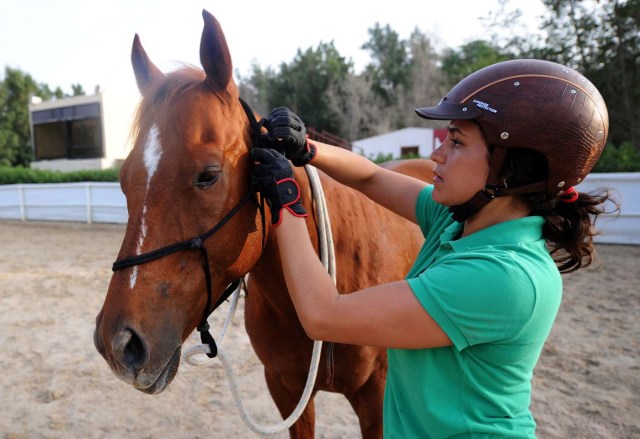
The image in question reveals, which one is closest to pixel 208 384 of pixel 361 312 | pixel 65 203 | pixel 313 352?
pixel 313 352

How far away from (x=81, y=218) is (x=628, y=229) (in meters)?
13.8

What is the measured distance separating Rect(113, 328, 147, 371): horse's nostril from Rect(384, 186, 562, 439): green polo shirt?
763mm

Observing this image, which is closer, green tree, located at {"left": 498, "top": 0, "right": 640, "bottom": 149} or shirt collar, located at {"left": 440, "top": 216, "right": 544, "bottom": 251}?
shirt collar, located at {"left": 440, "top": 216, "right": 544, "bottom": 251}

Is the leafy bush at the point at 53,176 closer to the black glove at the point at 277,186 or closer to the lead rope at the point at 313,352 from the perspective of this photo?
the lead rope at the point at 313,352

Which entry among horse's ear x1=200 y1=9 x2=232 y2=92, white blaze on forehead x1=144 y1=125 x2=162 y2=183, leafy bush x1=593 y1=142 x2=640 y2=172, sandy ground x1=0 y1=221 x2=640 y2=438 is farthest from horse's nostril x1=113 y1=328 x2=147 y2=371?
leafy bush x1=593 y1=142 x2=640 y2=172

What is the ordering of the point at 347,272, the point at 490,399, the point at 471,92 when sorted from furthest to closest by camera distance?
the point at 347,272 < the point at 471,92 < the point at 490,399

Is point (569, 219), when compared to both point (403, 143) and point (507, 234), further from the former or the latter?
point (403, 143)

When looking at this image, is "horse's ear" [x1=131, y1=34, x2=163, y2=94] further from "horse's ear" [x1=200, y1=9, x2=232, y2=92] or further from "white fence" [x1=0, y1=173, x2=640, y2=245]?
"white fence" [x1=0, y1=173, x2=640, y2=245]

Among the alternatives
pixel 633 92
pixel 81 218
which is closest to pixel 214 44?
pixel 81 218

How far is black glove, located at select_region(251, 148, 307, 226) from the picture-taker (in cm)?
133

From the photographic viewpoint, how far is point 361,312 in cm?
111

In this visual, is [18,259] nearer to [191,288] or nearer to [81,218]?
[81,218]

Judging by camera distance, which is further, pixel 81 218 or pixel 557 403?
pixel 81 218

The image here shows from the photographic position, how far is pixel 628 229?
820 cm
